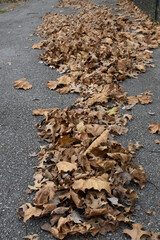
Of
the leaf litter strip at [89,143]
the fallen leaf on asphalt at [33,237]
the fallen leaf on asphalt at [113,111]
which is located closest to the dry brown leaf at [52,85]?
the leaf litter strip at [89,143]

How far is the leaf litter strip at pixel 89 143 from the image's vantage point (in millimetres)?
2072

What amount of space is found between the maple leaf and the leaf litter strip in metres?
0.02

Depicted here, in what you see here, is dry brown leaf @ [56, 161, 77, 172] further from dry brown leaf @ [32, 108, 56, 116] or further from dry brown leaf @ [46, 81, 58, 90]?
dry brown leaf @ [46, 81, 58, 90]

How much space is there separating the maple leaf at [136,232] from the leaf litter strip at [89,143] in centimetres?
2

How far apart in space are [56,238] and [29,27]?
760 cm

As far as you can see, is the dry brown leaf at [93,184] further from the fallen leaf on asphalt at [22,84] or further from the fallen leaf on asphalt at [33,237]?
the fallen leaf on asphalt at [22,84]

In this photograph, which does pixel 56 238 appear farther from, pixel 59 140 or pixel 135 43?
pixel 135 43

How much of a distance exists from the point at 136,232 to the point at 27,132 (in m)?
1.81

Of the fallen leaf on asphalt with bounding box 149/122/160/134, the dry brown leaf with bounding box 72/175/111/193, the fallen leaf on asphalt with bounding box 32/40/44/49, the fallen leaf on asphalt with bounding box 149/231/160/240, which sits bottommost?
the fallen leaf on asphalt with bounding box 149/231/160/240

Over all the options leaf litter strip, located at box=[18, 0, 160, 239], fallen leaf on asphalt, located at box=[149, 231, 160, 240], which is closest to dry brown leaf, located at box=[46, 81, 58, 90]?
leaf litter strip, located at box=[18, 0, 160, 239]

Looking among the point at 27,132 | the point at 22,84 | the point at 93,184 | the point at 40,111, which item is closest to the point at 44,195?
the point at 93,184

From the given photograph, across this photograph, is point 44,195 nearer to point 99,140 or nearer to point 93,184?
point 93,184

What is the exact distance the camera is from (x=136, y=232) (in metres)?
1.94

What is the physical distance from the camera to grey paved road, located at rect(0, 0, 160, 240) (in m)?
2.11
